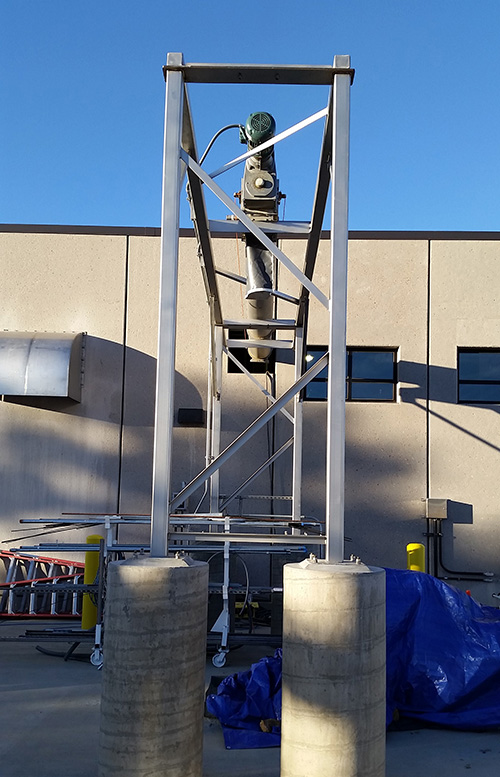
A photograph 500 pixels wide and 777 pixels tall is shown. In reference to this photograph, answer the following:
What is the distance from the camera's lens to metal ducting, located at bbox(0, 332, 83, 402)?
9.79 m

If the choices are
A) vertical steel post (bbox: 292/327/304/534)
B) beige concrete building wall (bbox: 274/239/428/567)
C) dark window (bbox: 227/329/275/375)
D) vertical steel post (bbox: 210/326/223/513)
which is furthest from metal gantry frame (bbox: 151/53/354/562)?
beige concrete building wall (bbox: 274/239/428/567)

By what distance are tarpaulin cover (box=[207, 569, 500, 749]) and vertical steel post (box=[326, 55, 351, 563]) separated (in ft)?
5.53

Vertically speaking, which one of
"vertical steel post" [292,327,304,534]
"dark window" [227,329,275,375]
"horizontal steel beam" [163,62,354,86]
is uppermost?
"horizontal steel beam" [163,62,354,86]

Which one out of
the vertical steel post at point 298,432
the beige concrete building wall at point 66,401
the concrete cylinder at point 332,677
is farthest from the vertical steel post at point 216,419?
the concrete cylinder at point 332,677

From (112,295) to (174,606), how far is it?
7805mm

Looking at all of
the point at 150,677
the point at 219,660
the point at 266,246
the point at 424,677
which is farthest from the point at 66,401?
the point at 150,677

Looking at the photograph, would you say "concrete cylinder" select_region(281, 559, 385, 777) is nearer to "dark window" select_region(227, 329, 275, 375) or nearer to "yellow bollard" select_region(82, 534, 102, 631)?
"yellow bollard" select_region(82, 534, 102, 631)

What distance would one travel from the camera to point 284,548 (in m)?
7.32

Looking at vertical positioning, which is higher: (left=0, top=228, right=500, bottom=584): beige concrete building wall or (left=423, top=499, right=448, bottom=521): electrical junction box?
(left=0, top=228, right=500, bottom=584): beige concrete building wall

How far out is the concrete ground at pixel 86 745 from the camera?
413 centimetres

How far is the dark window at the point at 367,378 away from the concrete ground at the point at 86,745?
5898 mm

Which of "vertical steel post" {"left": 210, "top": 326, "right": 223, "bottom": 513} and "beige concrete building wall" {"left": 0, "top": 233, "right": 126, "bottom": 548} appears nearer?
"vertical steel post" {"left": 210, "top": 326, "right": 223, "bottom": 513}

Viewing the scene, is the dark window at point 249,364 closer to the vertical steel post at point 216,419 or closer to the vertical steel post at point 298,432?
the vertical steel post at point 216,419

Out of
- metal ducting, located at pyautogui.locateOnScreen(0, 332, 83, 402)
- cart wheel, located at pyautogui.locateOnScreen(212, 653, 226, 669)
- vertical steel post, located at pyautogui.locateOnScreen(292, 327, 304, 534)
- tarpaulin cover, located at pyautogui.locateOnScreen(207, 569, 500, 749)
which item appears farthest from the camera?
metal ducting, located at pyautogui.locateOnScreen(0, 332, 83, 402)
